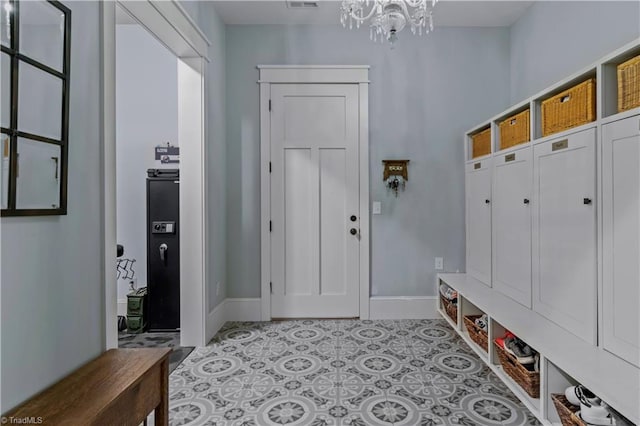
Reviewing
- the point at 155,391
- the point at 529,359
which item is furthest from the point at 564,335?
the point at 155,391

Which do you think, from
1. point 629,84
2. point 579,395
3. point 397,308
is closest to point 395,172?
point 397,308

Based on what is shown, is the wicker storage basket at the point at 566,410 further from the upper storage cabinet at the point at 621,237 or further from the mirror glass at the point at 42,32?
the mirror glass at the point at 42,32

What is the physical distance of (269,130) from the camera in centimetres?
351

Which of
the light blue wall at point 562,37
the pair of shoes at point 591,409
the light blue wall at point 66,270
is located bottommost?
the pair of shoes at point 591,409

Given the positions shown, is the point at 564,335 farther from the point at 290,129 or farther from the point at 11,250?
the point at 290,129

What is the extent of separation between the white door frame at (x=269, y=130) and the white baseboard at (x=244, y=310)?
63mm

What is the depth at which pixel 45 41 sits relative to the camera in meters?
1.24

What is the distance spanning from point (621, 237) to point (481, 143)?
1.75 m

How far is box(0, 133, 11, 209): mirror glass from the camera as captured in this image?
1.08 m

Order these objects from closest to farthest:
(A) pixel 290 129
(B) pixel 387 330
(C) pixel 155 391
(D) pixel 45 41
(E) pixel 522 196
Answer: (D) pixel 45 41, (C) pixel 155 391, (E) pixel 522 196, (B) pixel 387 330, (A) pixel 290 129

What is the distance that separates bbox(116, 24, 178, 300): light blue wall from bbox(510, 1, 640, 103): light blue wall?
3576 millimetres

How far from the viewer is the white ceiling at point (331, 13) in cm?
315

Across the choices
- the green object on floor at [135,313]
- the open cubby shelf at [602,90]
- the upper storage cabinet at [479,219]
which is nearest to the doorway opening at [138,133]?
the green object on floor at [135,313]

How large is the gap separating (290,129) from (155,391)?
2665mm
